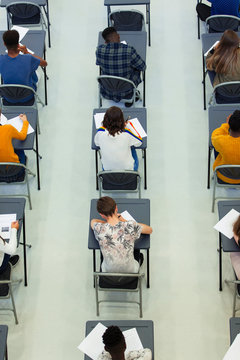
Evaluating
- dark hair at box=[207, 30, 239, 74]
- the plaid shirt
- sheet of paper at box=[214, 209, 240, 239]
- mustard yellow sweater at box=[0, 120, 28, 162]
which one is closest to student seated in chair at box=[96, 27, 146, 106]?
the plaid shirt

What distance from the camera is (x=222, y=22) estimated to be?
723 cm

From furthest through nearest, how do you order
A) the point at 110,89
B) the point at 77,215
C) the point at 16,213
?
the point at 110,89 < the point at 77,215 < the point at 16,213

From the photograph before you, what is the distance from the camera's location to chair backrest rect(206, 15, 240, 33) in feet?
23.4

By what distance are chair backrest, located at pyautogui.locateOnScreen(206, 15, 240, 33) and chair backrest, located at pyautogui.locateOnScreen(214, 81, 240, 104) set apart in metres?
1.22

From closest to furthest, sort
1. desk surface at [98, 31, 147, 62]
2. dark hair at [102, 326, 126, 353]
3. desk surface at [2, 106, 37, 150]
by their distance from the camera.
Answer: dark hair at [102, 326, 126, 353]
desk surface at [2, 106, 37, 150]
desk surface at [98, 31, 147, 62]

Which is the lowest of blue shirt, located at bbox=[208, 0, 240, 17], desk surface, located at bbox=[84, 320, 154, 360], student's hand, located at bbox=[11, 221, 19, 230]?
desk surface, located at bbox=[84, 320, 154, 360]

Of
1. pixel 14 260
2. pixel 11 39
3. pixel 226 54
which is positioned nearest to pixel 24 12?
pixel 11 39

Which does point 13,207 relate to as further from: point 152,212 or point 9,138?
point 152,212

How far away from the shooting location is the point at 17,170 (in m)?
5.70

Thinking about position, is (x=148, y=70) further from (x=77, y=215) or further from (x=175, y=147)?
(x=77, y=215)

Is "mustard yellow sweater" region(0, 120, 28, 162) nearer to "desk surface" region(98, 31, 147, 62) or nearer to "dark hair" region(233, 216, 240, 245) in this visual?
"desk surface" region(98, 31, 147, 62)

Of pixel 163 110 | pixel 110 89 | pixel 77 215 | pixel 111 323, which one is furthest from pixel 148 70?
pixel 111 323

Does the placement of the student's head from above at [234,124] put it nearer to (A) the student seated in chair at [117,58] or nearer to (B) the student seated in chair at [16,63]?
(A) the student seated in chair at [117,58]

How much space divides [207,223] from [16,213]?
1950 millimetres
